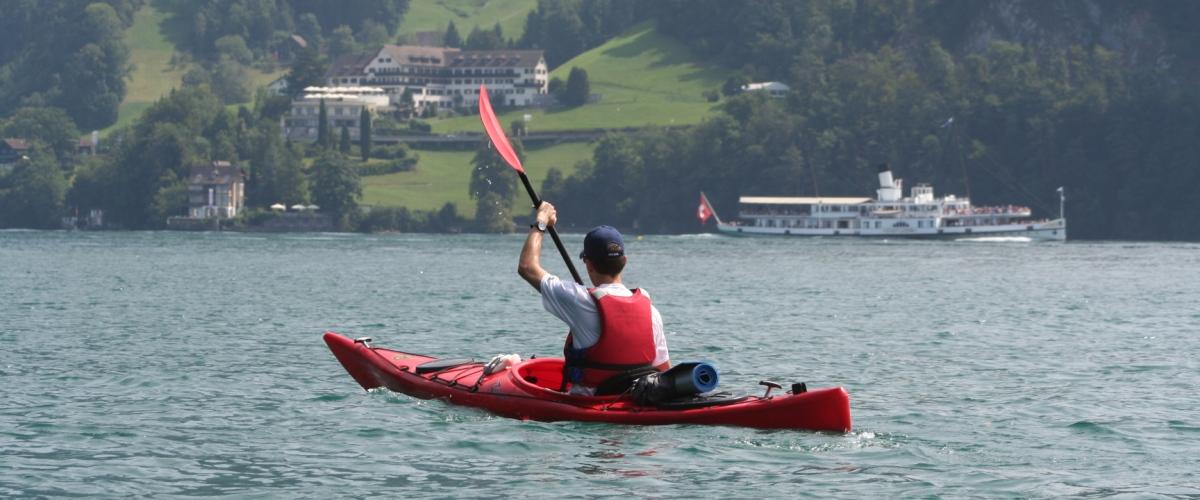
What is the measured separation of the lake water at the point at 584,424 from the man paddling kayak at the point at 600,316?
2.49 ft

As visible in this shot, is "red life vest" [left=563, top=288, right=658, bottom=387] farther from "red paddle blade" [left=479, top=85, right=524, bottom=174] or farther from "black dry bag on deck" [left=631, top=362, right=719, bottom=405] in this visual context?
"red paddle blade" [left=479, top=85, right=524, bottom=174]

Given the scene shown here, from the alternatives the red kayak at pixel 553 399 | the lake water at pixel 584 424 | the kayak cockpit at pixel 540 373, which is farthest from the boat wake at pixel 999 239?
the kayak cockpit at pixel 540 373

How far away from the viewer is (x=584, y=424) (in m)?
24.6

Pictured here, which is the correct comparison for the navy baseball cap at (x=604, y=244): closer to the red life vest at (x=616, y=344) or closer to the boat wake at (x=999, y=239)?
the red life vest at (x=616, y=344)

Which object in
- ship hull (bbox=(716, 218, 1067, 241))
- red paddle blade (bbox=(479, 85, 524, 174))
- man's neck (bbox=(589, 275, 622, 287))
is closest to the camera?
man's neck (bbox=(589, 275, 622, 287))

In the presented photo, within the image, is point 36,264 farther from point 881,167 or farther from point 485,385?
point 881,167

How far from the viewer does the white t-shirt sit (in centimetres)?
2323

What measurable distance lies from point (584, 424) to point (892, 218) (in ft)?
481

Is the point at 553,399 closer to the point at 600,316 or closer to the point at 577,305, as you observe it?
the point at 600,316

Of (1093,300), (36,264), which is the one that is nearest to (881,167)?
(36,264)

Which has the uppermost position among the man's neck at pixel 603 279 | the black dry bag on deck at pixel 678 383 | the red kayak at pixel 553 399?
the man's neck at pixel 603 279

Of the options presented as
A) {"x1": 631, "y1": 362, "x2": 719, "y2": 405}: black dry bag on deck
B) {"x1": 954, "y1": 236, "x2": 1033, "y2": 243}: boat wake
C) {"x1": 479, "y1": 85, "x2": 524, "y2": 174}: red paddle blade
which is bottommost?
{"x1": 954, "y1": 236, "x2": 1033, "y2": 243}: boat wake

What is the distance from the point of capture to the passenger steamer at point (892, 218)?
162250 millimetres

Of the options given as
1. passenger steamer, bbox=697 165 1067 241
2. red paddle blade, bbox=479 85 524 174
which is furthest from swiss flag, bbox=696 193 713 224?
red paddle blade, bbox=479 85 524 174
